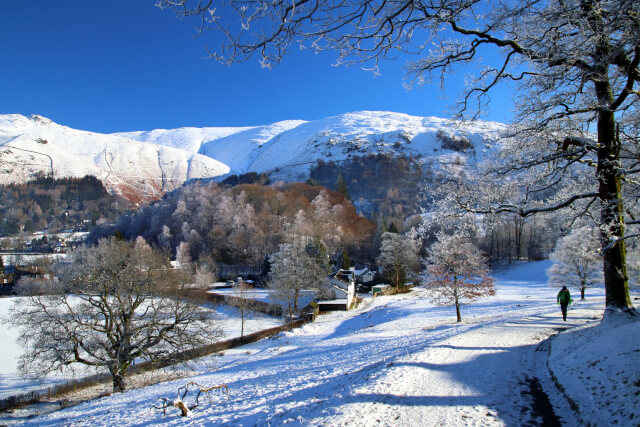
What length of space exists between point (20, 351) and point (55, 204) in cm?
16824

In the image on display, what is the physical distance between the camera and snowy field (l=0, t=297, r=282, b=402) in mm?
18386

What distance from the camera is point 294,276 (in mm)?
35188

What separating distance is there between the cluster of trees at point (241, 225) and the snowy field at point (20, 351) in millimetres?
19687

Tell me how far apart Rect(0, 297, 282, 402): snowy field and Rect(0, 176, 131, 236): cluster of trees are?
117969 mm

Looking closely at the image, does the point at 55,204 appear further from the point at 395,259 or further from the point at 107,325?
the point at 107,325

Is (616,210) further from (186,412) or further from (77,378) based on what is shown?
(77,378)

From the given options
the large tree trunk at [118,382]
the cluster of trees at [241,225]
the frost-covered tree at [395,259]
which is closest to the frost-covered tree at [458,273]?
the large tree trunk at [118,382]

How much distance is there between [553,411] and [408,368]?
7.71ft

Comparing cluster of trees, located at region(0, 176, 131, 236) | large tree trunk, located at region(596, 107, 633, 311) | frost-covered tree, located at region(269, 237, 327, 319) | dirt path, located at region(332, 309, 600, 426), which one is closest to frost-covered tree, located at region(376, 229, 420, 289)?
frost-covered tree, located at region(269, 237, 327, 319)

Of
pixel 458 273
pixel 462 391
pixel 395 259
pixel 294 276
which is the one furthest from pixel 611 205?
pixel 395 259

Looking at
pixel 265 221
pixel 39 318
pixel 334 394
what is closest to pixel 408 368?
pixel 334 394

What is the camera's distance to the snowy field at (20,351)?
60.3 ft

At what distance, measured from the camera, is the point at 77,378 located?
1942cm

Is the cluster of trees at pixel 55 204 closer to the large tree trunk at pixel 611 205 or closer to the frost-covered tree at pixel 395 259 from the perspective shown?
the frost-covered tree at pixel 395 259
